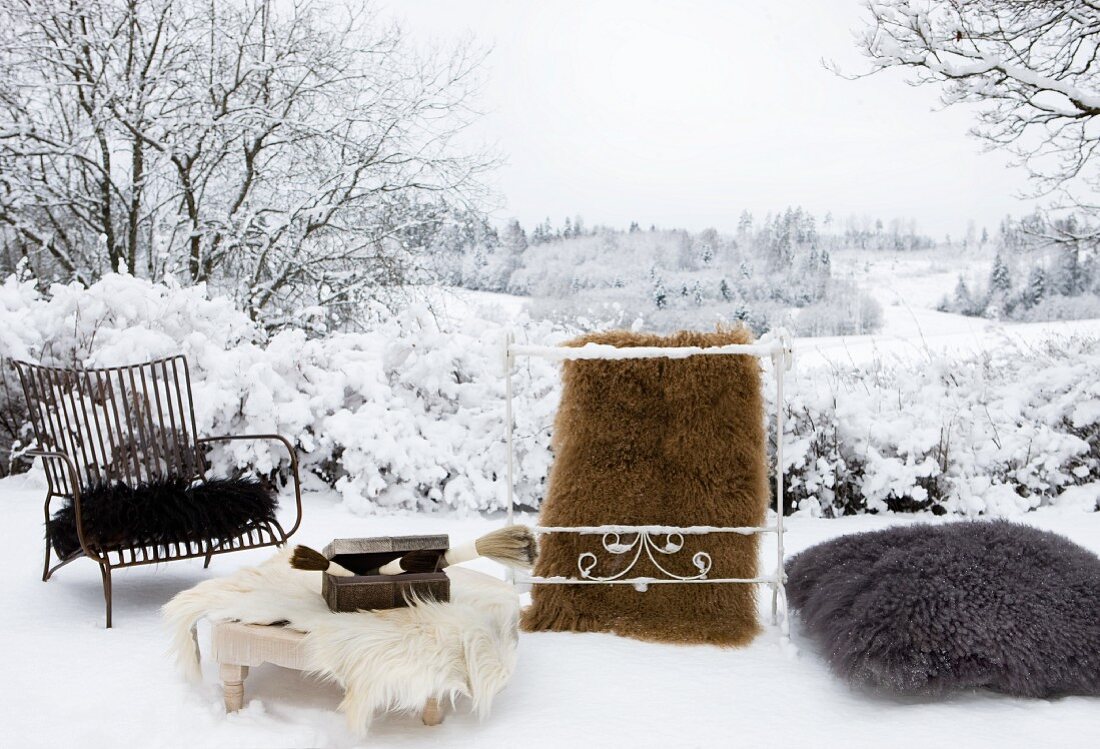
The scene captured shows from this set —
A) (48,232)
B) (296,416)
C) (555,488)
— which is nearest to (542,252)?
(296,416)

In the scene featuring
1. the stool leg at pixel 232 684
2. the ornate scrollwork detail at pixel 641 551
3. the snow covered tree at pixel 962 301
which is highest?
the snow covered tree at pixel 962 301

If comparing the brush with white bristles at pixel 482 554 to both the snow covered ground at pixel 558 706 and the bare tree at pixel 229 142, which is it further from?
the bare tree at pixel 229 142

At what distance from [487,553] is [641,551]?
57 centimetres

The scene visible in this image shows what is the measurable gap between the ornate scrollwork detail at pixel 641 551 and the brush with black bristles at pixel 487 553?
29 cm

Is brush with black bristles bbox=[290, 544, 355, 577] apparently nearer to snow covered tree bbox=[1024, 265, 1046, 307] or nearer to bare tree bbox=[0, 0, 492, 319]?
bare tree bbox=[0, 0, 492, 319]

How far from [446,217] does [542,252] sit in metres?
0.93

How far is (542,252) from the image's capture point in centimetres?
768

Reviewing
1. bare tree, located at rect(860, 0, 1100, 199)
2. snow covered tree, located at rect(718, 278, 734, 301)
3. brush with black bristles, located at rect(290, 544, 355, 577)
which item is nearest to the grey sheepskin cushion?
brush with black bristles, located at rect(290, 544, 355, 577)

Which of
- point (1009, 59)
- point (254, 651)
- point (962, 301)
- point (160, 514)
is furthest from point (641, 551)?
point (962, 301)

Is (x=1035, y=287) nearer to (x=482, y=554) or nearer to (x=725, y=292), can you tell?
(x=725, y=292)

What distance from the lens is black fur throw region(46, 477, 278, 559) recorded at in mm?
Answer: 2738

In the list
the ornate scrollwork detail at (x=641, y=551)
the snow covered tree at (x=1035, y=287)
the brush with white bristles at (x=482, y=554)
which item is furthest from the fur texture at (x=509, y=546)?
the snow covered tree at (x=1035, y=287)

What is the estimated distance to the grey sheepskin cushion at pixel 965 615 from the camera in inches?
81.4

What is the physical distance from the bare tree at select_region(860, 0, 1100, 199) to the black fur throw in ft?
17.0
